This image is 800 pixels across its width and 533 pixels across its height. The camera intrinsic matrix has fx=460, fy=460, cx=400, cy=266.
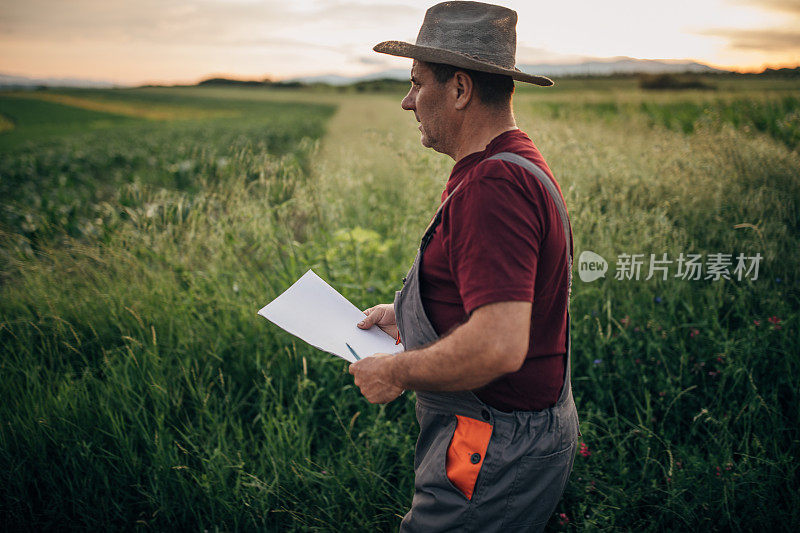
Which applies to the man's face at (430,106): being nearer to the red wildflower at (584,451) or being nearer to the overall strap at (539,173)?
the overall strap at (539,173)

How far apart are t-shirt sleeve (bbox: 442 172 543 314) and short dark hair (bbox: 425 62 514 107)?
347mm

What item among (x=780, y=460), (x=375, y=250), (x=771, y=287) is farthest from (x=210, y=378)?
(x=771, y=287)

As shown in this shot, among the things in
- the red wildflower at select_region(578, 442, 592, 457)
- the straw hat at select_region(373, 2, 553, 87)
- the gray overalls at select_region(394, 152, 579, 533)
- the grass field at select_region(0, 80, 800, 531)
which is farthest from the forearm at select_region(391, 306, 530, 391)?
the red wildflower at select_region(578, 442, 592, 457)

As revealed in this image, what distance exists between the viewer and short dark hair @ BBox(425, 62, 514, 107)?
48.4 inches

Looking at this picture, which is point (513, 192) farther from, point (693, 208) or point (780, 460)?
point (693, 208)

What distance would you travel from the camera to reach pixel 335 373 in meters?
2.80

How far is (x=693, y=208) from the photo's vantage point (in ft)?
13.3

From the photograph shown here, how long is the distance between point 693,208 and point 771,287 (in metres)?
0.92

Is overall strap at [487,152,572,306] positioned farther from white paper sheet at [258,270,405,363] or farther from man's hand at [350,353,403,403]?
white paper sheet at [258,270,405,363]

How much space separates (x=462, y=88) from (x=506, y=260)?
0.55 metres

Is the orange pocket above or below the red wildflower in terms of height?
above

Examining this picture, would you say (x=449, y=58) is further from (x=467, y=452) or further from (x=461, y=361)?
(x=467, y=452)

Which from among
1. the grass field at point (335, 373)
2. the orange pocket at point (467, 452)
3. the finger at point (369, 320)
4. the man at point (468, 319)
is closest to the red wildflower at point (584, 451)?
the grass field at point (335, 373)

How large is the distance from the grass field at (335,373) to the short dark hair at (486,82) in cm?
165
